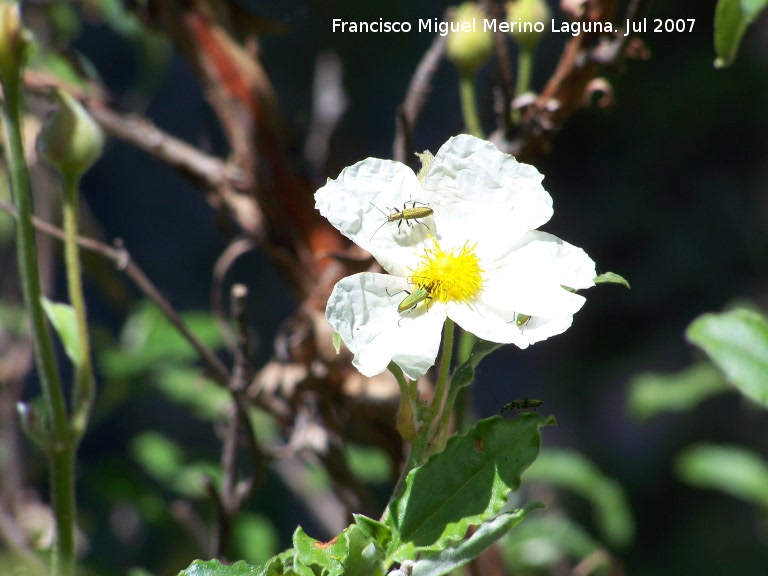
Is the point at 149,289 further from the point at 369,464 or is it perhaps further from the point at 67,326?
the point at 369,464

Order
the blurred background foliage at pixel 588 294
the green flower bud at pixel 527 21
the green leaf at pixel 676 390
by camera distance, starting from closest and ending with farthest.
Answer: the green flower bud at pixel 527 21, the blurred background foliage at pixel 588 294, the green leaf at pixel 676 390

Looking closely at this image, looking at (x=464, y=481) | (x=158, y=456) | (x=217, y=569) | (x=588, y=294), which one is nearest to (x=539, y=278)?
(x=464, y=481)

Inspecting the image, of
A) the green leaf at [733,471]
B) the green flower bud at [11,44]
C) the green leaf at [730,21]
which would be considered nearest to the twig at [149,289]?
the green flower bud at [11,44]

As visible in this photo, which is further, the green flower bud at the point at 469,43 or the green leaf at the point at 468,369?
the green flower bud at the point at 469,43

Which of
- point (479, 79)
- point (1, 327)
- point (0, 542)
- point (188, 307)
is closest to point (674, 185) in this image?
point (479, 79)

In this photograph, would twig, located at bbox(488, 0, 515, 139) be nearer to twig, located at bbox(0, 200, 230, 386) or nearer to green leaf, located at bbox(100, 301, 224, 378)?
twig, located at bbox(0, 200, 230, 386)

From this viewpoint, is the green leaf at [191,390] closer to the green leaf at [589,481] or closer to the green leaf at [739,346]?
the green leaf at [589,481]

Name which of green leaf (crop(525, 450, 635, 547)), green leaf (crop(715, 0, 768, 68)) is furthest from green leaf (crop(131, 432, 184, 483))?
green leaf (crop(715, 0, 768, 68))

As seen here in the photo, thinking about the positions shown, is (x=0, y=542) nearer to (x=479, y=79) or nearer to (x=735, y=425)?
(x=479, y=79)
